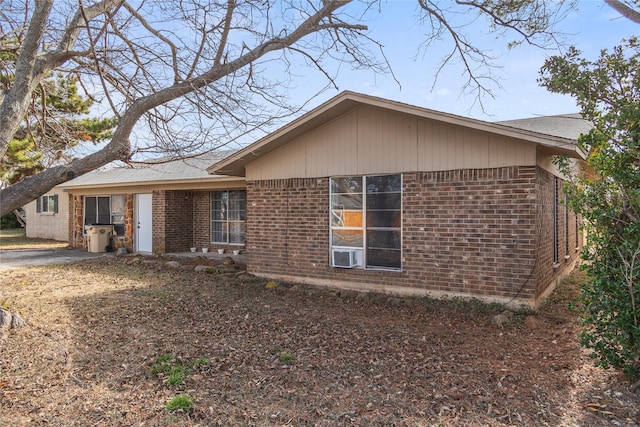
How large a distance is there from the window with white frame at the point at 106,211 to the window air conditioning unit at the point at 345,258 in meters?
11.3

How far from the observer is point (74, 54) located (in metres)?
5.62

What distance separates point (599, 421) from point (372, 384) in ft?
6.55

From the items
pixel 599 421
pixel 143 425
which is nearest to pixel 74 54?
pixel 143 425

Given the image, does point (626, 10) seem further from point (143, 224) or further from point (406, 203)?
point (143, 224)

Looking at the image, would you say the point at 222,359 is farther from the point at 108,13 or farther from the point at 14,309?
the point at 108,13

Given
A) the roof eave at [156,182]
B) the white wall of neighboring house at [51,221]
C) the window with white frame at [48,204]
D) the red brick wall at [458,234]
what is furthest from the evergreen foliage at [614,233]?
the window with white frame at [48,204]

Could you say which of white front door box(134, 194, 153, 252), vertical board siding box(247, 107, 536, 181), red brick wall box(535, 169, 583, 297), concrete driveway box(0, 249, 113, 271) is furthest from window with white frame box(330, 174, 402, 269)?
concrete driveway box(0, 249, 113, 271)

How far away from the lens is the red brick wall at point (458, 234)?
6.93m

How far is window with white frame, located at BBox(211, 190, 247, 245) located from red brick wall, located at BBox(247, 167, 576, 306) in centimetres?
536

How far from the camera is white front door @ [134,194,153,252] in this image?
1543 centimetres

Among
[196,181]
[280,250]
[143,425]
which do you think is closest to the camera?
[143,425]

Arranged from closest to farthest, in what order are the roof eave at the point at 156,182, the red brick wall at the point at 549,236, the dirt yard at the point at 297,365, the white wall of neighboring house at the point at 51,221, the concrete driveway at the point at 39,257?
the dirt yard at the point at 297,365, the red brick wall at the point at 549,236, the roof eave at the point at 156,182, the concrete driveway at the point at 39,257, the white wall of neighboring house at the point at 51,221

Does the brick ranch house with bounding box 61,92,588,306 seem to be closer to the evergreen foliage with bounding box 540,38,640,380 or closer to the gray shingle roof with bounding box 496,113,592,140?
the evergreen foliage with bounding box 540,38,640,380

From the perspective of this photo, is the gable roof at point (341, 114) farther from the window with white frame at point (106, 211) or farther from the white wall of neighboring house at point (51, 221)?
the white wall of neighboring house at point (51, 221)
